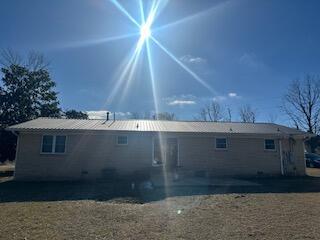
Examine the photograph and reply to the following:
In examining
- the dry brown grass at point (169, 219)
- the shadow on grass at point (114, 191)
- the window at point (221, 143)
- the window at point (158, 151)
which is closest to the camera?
the dry brown grass at point (169, 219)

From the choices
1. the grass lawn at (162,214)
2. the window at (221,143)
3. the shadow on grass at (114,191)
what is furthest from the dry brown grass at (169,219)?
the window at (221,143)

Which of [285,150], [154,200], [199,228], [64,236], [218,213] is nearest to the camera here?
[64,236]

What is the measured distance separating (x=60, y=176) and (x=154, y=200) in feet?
25.0

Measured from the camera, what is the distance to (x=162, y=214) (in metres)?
8.16

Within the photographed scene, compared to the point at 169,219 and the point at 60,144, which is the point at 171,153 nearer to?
the point at 60,144

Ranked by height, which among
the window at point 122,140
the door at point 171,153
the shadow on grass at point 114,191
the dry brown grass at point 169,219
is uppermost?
the window at point 122,140

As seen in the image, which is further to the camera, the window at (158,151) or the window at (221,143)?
the window at (221,143)

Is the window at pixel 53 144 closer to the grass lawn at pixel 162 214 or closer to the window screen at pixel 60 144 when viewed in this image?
the window screen at pixel 60 144

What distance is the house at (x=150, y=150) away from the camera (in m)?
→ 15.8

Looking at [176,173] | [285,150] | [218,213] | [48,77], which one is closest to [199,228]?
[218,213]

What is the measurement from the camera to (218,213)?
8.26 metres

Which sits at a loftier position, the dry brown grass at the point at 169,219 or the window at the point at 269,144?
the window at the point at 269,144

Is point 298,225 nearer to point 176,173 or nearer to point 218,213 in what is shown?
point 218,213

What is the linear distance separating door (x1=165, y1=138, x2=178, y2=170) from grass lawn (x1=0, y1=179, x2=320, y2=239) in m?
5.46
